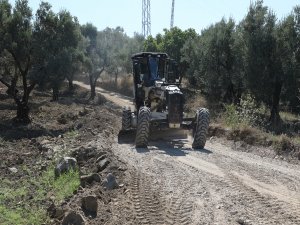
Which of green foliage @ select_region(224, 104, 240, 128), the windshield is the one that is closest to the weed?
the windshield

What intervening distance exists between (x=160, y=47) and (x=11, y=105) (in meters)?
21.9

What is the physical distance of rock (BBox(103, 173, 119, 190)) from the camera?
9398mm

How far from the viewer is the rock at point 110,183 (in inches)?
370

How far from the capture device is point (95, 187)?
9.46m

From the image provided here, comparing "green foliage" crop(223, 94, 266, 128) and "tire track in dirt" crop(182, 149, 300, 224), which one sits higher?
"green foliage" crop(223, 94, 266, 128)

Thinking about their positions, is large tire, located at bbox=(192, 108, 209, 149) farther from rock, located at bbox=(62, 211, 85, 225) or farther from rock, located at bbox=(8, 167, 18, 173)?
rock, located at bbox=(62, 211, 85, 225)

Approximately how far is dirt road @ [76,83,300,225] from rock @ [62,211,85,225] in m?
0.74

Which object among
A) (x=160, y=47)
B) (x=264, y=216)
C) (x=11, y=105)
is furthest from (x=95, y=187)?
(x=160, y=47)

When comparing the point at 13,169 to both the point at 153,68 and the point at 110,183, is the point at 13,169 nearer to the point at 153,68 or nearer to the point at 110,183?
the point at 110,183

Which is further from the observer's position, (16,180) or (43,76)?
(43,76)

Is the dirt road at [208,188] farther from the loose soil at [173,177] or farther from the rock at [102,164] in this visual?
the rock at [102,164]

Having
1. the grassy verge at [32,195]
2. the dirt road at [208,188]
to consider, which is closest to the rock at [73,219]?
the dirt road at [208,188]

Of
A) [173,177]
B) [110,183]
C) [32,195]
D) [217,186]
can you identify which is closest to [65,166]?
[32,195]

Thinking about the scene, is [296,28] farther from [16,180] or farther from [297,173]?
[16,180]
